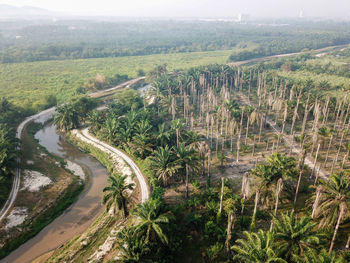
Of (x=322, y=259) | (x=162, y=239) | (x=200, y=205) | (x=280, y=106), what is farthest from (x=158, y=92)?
(x=322, y=259)

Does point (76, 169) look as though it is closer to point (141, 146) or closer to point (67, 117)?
point (141, 146)

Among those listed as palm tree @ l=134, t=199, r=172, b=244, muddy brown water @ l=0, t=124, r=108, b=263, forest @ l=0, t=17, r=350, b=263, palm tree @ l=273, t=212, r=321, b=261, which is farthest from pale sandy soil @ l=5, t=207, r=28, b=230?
palm tree @ l=273, t=212, r=321, b=261

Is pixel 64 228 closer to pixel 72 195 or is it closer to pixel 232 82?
pixel 72 195

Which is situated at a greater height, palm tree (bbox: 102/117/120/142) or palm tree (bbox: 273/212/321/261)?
palm tree (bbox: 273/212/321/261)

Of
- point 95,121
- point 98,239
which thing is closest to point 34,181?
point 98,239

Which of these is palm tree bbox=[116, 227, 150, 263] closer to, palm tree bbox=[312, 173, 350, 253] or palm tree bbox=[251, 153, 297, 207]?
palm tree bbox=[251, 153, 297, 207]
